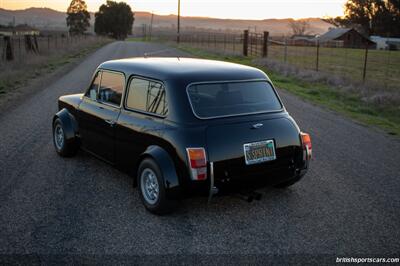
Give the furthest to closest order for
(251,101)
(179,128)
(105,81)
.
Answer: (105,81) → (251,101) → (179,128)

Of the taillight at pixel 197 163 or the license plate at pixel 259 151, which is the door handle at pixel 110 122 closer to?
the taillight at pixel 197 163

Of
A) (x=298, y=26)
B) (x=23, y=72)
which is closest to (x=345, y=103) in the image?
(x=23, y=72)

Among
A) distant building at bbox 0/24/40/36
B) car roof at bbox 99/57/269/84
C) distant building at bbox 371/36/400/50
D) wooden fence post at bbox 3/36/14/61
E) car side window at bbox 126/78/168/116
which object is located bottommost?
→ car side window at bbox 126/78/168/116

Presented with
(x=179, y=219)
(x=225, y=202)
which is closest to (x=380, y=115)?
(x=225, y=202)

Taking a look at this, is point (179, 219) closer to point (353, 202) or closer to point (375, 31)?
point (353, 202)

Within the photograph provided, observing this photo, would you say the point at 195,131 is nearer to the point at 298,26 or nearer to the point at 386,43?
the point at 386,43

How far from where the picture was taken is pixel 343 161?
22.5 feet

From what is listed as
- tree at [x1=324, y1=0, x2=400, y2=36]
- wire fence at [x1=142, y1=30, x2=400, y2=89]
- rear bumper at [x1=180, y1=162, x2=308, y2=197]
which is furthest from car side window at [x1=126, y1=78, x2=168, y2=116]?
tree at [x1=324, y1=0, x2=400, y2=36]

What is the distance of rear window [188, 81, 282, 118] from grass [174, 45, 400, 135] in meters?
4.96

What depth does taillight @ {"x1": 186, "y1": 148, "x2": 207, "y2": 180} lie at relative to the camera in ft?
14.4

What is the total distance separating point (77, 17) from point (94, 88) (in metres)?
98.1

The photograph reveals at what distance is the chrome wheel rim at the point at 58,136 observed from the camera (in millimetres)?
6845

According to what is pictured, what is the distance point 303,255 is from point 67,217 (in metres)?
2.47

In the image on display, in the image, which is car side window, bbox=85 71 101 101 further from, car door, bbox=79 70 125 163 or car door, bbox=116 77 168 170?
car door, bbox=116 77 168 170
